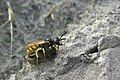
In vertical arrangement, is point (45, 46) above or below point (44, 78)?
above

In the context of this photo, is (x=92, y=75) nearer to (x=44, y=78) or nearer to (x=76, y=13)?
(x=44, y=78)

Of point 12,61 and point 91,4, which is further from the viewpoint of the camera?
point 91,4

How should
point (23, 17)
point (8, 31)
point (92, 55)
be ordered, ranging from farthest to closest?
point (23, 17)
point (8, 31)
point (92, 55)

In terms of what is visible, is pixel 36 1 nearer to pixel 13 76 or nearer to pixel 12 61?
pixel 12 61

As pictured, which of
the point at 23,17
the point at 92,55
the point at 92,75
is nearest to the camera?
the point at 92,75

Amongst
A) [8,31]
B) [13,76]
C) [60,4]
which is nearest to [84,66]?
[13,76]

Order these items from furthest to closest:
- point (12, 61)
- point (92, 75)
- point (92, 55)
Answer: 1. point (12, 61)
2. point (92, 55)
3. point (92, 75)

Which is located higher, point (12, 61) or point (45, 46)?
point (45, 46)

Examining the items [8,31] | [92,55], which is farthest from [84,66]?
[8,31]

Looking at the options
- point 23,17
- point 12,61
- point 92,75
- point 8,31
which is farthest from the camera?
point 23,17
